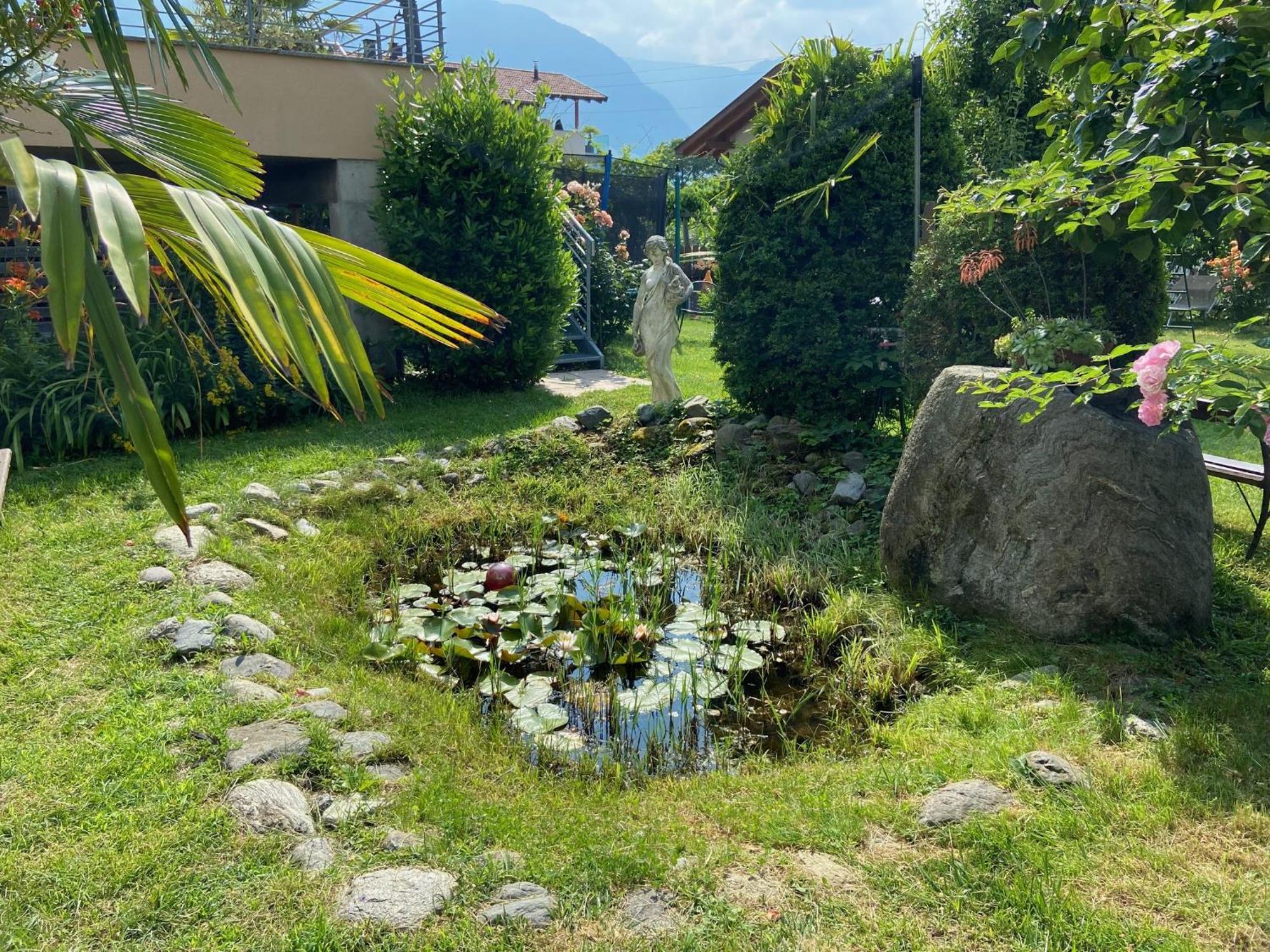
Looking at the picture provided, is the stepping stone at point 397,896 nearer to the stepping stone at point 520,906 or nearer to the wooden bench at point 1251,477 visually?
the stepping stone at point 520,906

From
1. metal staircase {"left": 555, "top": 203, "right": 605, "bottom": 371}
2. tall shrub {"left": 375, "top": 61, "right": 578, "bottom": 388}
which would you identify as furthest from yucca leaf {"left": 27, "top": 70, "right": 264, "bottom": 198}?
metal staircase {"left": 555, "top": 203, "right": 605, "bottom": 371}

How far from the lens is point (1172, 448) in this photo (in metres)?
4.05

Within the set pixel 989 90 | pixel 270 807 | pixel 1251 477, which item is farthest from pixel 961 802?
pixel 989 90

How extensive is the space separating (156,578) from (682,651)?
8.11 ft

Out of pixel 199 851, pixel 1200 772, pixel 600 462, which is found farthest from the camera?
pixel 600 462

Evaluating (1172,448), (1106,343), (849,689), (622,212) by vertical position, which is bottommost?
(849,689)

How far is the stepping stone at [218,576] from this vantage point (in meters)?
4.54

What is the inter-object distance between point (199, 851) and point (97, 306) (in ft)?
6.28

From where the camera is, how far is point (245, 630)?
4012mm

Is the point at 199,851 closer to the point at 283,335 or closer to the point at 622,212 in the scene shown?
the point at 283,335

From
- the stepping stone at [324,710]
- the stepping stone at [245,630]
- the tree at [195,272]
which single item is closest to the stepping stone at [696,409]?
the stepping stone at [245,630]

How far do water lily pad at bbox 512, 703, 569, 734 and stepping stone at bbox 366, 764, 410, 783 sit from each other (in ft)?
2.02

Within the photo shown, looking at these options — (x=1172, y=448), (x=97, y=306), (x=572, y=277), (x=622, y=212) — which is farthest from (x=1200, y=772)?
(x=622, y=212)

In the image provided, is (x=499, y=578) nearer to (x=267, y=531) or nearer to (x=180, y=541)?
(x=267, y=531)
